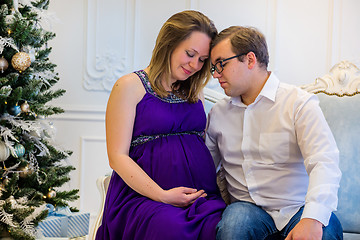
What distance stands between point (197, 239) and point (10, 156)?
115cm

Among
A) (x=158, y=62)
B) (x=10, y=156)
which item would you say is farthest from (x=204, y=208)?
(x=10, y=156)

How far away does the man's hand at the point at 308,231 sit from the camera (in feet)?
4.32

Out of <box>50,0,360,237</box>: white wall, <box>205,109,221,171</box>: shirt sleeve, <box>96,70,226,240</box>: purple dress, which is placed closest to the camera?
<box>96,70,226,240</box>: purple dress

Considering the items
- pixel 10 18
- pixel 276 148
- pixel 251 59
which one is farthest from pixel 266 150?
pixel 10 18

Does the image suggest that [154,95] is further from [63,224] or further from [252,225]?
[63,224]

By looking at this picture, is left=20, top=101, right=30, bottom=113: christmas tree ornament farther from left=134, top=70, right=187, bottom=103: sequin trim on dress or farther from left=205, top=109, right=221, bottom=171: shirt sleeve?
left=205, top=109, right=221, bottom=171: shirt sleeve

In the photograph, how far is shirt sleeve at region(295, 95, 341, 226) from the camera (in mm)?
1366

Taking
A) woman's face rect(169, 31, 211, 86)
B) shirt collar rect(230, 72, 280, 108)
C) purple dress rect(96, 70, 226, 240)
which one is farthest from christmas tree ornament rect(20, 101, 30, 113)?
shirt collar rect(230, 72, 280, 108)

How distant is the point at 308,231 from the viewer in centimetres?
132

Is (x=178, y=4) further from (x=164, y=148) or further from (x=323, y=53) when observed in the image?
(x=164, y=148)

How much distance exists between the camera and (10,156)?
2.15m

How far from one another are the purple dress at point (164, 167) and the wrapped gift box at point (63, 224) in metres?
0.62

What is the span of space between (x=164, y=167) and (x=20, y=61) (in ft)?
2.99

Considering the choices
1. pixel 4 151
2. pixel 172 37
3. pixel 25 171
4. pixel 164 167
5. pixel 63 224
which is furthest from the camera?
pixel 63 224
